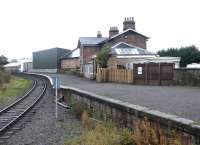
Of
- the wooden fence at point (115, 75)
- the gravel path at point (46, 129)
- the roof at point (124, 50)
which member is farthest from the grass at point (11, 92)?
the roof at point (124, 50)

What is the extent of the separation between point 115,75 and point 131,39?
778 inches

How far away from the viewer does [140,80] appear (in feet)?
115

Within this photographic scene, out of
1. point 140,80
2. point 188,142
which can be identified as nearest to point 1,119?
point 188,142

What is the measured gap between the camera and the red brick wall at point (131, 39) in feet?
193

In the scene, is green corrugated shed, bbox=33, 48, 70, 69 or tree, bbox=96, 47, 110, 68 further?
green corrugated shed, bbox=33, 48, 70, 69

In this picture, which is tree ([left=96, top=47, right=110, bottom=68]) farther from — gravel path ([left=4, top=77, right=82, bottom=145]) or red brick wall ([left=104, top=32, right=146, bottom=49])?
gravel path ([left=4, top=77, right=82, bottom=145])

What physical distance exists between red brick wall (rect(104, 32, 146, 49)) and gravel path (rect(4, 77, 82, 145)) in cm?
4029

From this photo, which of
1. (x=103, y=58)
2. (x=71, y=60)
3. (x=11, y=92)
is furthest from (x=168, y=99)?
(x=71, y=60)

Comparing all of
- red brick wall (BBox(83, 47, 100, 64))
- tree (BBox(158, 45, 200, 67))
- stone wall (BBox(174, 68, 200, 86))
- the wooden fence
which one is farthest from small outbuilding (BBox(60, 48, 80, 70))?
stone wall (BBox(174, 68, 200, 86))

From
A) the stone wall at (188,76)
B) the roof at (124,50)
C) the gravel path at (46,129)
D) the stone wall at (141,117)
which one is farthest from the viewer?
the roof at (124,50)

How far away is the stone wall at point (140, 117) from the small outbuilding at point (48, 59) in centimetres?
6242

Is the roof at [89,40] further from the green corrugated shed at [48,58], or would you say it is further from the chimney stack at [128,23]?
the green corrugated shed at [48,58]

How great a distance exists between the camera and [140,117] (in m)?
10.7

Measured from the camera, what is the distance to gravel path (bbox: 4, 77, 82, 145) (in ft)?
40.0
